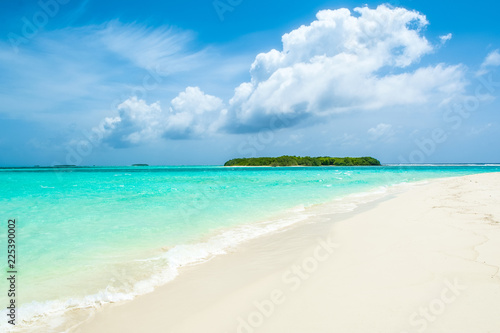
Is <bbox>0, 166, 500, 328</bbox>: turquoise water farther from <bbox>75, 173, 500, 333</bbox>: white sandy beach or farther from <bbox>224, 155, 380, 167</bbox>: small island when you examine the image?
<bbox>224, 155, 380, 167</bbox>: small island

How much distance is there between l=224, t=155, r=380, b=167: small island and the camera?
138 metres

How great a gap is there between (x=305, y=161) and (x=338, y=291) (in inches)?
5452

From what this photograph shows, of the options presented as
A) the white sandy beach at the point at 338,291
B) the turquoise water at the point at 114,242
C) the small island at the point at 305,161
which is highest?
the small island at the point at 305,161

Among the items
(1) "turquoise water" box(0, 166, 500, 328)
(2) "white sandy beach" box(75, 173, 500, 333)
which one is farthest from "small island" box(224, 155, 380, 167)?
(2) "white sandy beach" box(75, 173, 500, 333)

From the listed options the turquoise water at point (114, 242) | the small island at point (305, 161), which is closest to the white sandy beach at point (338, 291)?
the turquoise water at point (114, 242)

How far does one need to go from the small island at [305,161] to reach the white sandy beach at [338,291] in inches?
5176

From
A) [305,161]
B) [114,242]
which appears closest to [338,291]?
[114,242]

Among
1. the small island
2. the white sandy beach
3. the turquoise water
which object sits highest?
the small island

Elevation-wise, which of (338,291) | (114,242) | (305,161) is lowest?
(114,242)

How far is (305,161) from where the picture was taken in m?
139

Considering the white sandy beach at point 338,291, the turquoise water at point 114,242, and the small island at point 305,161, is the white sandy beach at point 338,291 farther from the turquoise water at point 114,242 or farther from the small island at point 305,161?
the small island at point 305,161

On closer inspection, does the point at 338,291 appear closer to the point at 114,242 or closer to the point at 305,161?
the point at 114,242

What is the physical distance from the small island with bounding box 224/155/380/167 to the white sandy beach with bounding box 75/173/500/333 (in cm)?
13147

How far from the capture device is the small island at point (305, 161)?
138 m
